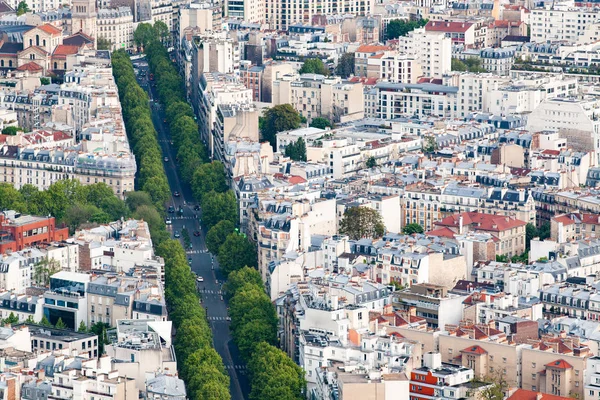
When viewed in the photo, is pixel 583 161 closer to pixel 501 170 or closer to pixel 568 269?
pixel 501 170

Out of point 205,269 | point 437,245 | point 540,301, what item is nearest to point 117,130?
point 205,269

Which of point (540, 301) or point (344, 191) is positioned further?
point (344, 191)

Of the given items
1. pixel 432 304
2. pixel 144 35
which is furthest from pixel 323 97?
pixel 432 304

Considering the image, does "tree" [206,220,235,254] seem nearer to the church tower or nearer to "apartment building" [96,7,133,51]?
the church tower

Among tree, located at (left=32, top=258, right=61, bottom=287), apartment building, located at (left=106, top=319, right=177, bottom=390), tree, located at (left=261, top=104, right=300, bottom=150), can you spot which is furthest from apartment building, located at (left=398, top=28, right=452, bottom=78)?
apartment building, located at (left=106, top=319, right=177, bottom=390)

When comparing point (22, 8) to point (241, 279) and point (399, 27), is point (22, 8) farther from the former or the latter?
point (241, 279)

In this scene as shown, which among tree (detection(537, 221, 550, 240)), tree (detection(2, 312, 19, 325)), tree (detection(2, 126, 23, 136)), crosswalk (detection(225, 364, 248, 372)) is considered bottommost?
crosswalk (detection(225, 364, 248, 372))

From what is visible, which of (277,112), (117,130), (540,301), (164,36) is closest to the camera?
(540,301)
